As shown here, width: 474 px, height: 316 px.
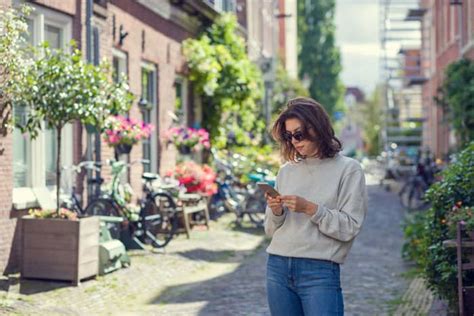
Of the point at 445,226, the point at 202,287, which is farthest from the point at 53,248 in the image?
the point at 445,226

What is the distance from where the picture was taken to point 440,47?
91.5ft

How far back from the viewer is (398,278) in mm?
10414

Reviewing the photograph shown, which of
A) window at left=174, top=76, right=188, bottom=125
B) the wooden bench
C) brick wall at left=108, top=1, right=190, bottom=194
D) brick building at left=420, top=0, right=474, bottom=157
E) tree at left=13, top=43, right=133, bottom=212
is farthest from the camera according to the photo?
brick building at left=420, top=0, right=474, bottom=157

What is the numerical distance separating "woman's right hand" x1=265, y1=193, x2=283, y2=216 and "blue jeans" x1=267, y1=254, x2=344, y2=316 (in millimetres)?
189

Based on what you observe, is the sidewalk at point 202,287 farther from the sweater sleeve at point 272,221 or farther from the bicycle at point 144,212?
the sweater sleeve at point 272,221

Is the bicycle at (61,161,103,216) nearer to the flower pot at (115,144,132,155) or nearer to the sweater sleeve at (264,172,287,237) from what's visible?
the flower pot at (115,144,132,155)

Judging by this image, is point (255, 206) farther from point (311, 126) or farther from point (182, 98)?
point (311, 126)

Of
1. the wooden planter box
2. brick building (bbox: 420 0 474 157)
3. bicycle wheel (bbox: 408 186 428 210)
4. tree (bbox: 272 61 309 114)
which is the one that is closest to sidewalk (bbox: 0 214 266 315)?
the wooden planter box

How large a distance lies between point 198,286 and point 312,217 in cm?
609

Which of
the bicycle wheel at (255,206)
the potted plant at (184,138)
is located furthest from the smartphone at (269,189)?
the potted plant at (184,138)

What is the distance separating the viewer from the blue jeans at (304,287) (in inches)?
148

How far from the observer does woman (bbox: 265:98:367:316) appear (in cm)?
377

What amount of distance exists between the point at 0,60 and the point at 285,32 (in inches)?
1807

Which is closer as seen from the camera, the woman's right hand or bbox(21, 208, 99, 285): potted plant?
the woman's right hand
